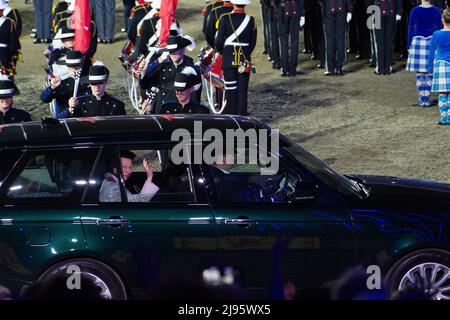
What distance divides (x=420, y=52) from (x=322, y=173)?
29.9 feet

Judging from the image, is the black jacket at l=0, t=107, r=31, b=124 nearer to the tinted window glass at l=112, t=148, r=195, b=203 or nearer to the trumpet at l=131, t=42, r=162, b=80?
the tinted window glass at l=112, t=148, r=195, b=203

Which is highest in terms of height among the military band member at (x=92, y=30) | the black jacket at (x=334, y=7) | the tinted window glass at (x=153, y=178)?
the tinted window glass at (x=153, y=178)

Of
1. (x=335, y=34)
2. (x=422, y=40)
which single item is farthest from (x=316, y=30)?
(x=422, y=40)

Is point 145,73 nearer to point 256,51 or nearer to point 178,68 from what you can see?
point 178,68

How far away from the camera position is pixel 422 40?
1647 centimetres

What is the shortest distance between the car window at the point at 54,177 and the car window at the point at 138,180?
0.29 ft

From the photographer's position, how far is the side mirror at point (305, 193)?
7.31 meters

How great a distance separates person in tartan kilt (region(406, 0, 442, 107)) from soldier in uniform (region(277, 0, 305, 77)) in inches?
132

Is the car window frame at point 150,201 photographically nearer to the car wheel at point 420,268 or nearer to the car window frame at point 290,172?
the car window frame at point 290,172

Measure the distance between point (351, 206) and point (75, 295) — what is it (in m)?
3.59

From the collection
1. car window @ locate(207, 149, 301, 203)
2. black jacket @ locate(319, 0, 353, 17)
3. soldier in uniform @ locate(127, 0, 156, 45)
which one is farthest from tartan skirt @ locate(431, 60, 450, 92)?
car window @ locate(207, 149, 301, 203)

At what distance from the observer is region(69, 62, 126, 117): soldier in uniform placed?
10.8m

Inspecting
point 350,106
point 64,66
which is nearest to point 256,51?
point 350,106

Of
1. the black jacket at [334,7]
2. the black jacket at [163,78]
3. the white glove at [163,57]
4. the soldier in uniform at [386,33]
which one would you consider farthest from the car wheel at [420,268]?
the black jacket at [334,7]
